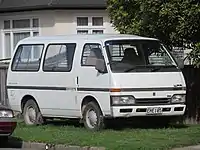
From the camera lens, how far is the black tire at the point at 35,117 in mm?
16750

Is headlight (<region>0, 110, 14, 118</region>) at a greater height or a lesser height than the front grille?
lesser

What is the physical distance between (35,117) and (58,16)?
9.24m

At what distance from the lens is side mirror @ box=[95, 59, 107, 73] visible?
580 inches

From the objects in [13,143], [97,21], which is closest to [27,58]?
[13,143]

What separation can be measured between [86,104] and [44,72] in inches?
61.9

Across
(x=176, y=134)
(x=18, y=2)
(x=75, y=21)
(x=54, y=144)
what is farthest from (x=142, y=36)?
(x=18, y=2)

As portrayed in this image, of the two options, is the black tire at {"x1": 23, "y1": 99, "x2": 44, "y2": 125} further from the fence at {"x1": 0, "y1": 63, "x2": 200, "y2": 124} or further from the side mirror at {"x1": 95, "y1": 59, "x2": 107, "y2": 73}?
the fence at {"x1": 0, "y1": 63, "x2": 200, "y2": 124}

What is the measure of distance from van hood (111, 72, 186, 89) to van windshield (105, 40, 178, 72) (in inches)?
5.5

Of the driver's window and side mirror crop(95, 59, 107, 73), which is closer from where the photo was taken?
side mirror crop(95, 59, 107, 73)

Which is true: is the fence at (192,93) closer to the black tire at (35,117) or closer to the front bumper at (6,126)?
the black tire at (35,117)

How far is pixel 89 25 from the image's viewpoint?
84.7ft

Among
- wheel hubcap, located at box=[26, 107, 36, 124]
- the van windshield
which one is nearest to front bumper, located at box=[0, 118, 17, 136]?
the van windshield

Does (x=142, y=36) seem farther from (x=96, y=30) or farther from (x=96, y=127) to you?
(x=96, y=30)

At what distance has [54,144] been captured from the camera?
13.6 metres
